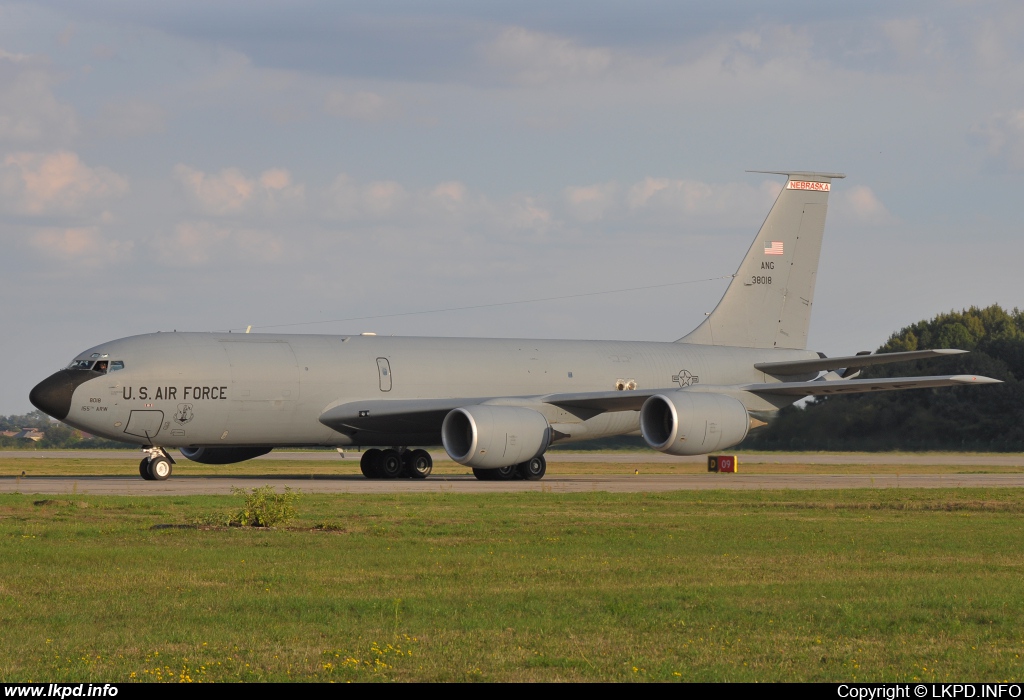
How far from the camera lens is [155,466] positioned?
3052 cm

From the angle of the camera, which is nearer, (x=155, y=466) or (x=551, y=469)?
(x=155, y=466)

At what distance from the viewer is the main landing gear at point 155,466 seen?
3050cm

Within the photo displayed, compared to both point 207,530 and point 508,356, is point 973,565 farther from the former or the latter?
point 508,356

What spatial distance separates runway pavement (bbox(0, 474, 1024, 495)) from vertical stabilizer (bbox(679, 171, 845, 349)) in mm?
5983

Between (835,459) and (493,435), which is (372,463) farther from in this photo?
(835,459)

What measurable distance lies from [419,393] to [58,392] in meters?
9.37

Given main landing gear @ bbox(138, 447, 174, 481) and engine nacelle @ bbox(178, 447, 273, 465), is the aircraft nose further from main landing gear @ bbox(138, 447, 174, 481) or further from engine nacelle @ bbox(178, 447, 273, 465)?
engine nacelle @ bbox(178, 447, 273, 465)

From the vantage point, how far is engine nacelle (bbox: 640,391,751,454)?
1205 inches

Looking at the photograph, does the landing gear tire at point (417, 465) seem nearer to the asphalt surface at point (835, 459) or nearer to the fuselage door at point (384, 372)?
the fuselage door at point (384, 372)

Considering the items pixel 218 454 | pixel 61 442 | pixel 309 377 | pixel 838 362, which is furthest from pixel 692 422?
pixel 61 442

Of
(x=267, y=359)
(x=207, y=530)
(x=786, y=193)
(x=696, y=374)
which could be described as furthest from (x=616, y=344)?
(x=207, y=530)

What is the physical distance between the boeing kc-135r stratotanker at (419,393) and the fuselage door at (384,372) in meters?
0.04

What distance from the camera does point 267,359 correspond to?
31500mm
